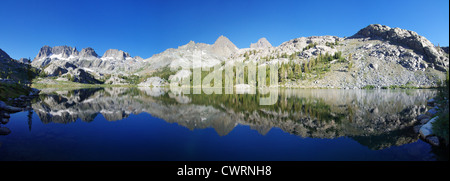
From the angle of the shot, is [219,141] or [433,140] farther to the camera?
[219,141]

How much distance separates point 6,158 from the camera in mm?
11805

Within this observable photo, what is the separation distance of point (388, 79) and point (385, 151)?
155346 mm

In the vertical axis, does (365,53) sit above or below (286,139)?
above

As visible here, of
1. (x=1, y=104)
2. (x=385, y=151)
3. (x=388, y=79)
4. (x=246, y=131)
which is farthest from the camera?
(x=388, y=79)

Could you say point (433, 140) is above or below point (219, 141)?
above

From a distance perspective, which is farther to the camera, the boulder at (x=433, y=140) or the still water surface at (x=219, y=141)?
the boulder at (x=433, y=140)

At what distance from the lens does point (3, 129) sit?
57.6 feet

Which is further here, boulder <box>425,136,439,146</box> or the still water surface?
boulder <box>425,136,439,146</box>

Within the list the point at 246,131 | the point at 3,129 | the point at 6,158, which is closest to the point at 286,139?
the point at 246,131
